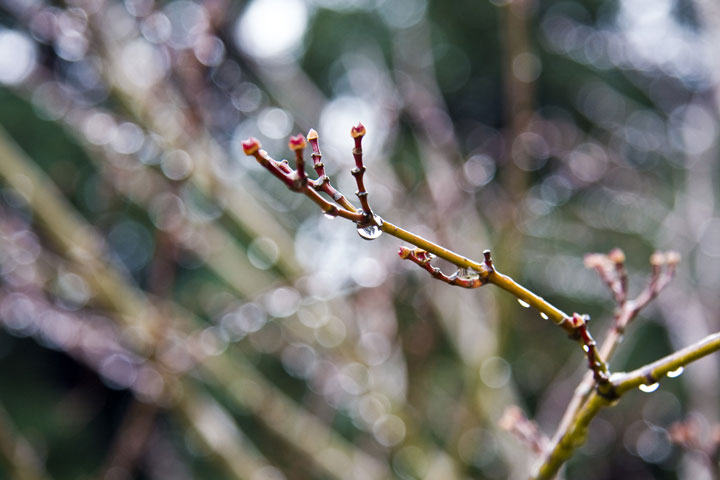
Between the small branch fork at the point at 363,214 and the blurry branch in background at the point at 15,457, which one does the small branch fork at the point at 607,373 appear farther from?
the blurry branch in background at the point at 15,457

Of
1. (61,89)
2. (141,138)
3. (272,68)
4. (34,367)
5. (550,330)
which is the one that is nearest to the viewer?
(141,138)

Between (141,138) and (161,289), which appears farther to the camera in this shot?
(141,138)

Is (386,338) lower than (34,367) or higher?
higher

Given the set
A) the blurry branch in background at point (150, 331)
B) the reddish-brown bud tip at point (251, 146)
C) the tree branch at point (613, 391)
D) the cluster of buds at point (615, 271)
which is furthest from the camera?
the blurry branch in background at point (150, 331)

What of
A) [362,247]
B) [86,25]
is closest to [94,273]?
[86,25]

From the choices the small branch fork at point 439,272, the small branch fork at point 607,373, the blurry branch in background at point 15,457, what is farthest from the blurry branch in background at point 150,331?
the small branch fork at point 439,272

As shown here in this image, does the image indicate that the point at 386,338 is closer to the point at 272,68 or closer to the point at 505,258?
the point at 505,258
